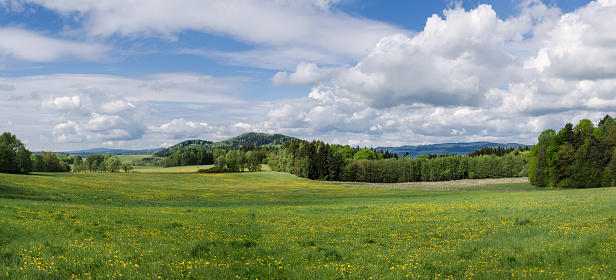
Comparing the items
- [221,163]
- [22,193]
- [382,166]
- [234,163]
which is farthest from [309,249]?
[221,163]

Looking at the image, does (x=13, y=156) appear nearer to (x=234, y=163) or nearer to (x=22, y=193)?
(x=22, y=193)

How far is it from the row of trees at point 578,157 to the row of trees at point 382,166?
45.4 metres

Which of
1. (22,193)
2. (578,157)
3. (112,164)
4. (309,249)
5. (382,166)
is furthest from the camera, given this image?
(382,166)

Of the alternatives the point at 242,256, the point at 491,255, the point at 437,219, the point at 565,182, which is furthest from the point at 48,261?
the point at 565,182

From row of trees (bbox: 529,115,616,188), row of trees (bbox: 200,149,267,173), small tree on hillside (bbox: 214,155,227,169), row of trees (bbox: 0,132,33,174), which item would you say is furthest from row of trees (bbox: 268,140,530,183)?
row of trees (bbox: 0,132,33,174)

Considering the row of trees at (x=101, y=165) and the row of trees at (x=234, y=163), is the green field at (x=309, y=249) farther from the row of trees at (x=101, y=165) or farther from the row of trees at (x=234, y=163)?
the row of trees at (x=101, y=165)

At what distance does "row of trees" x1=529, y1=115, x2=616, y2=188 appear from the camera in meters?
70.3

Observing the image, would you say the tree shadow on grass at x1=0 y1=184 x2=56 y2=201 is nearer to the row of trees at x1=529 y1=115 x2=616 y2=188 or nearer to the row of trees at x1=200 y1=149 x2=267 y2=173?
the row of trees at x1=529 y1=115 x2=616 y2=188

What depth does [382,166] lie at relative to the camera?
13825 cm

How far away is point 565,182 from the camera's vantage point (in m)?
75.4

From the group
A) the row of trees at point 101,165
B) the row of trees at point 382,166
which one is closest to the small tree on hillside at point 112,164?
the row of trees at point 101,165

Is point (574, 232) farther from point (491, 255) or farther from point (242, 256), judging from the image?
point (242, 256)

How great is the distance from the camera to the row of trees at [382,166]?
120375mm

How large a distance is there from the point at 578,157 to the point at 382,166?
7138 cm
